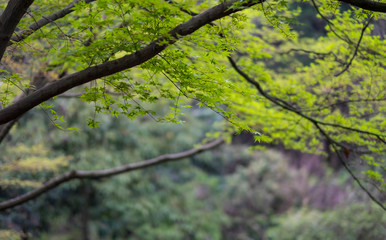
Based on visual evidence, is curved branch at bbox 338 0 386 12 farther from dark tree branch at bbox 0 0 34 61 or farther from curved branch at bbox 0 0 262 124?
dark tree branch at bbox 0 0 34 61

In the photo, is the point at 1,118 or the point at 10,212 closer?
the point at 1,118

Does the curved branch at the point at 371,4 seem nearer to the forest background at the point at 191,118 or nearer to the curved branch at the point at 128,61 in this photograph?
the forest background at the point at 191,118

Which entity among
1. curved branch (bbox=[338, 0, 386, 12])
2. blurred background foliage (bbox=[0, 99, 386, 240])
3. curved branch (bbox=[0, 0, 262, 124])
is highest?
blurred background foliage (bbox=[0, 99, 386, 240])

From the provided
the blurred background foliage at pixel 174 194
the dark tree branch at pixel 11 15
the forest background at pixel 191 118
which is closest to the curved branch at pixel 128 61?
the forest background at pixel 191 118

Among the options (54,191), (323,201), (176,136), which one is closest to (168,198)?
(176,136)

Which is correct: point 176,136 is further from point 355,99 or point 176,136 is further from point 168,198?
point 355,99

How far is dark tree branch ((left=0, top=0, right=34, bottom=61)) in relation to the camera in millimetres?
1853

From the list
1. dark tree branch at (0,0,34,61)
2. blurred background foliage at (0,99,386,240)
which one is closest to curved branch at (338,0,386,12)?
dark tree branch at (0,0,34,61)

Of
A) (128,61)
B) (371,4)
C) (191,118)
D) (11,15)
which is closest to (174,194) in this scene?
(191,118)

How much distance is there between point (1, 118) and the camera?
1.98m

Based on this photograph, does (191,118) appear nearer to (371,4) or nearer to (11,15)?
(11,15)

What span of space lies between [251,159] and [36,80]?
341 inches

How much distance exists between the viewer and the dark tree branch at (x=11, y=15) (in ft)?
6.08

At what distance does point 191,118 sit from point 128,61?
896 cm
